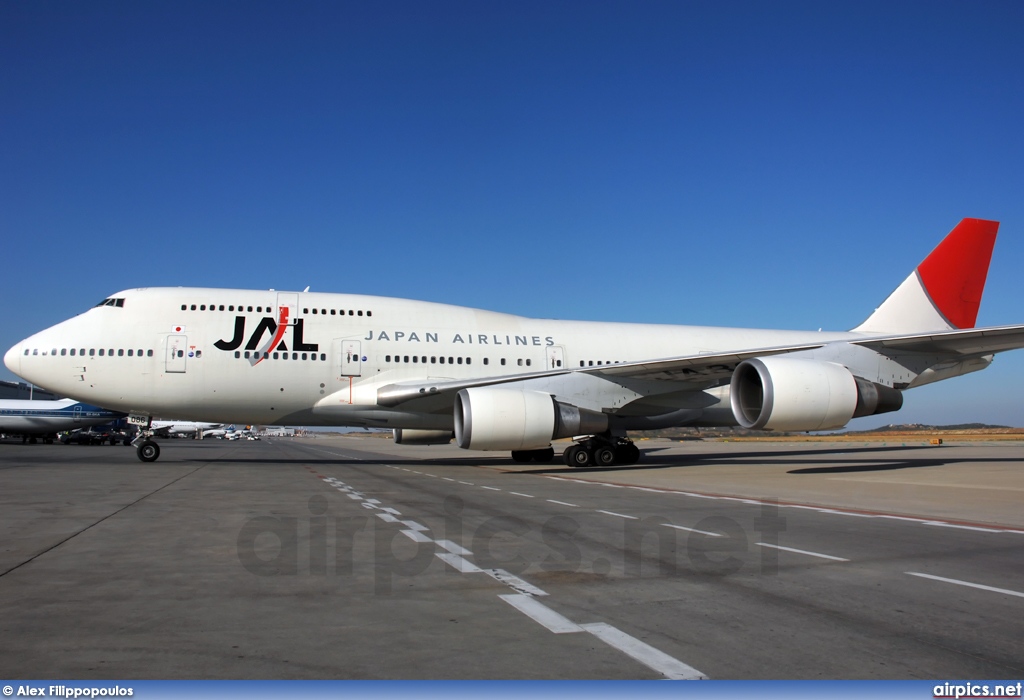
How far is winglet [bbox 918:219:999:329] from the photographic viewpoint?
21.5m

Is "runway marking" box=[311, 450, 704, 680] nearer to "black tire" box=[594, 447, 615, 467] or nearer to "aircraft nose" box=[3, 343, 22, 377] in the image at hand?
"black tire" box=[594, 447, 615, 467]

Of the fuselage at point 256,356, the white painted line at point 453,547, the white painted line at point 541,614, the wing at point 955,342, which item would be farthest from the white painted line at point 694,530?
the wing at point 955,342

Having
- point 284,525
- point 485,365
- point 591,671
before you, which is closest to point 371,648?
point 591,671

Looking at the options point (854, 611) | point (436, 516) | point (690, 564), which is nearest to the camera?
point (854, 611)

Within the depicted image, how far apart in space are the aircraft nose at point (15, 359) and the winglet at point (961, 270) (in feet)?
85.6

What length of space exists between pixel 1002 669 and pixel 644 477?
12715mm

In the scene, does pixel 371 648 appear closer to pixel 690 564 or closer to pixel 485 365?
pixel 690 564

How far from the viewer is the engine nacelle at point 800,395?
15.5 metres

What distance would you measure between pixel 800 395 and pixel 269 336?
1299cm

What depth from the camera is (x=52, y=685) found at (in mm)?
2893

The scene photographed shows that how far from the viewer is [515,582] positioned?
492 cm

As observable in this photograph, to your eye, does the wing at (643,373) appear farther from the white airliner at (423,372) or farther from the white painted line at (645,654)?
the white painted line at (645,654)

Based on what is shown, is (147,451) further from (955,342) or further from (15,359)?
(955,342)

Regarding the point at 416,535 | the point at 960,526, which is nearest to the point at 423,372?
the point at 416,535
